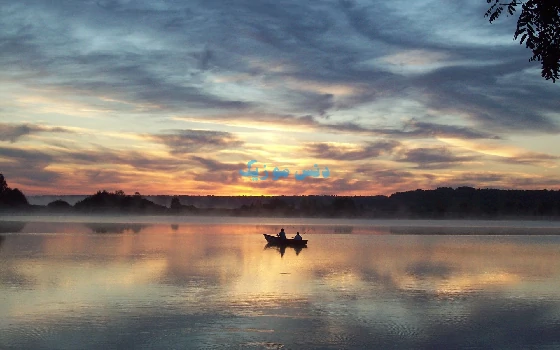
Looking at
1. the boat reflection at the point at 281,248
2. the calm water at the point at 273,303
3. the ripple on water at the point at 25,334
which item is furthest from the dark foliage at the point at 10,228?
the ripple on water at the point at 25,334

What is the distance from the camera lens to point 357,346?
14.3 meters

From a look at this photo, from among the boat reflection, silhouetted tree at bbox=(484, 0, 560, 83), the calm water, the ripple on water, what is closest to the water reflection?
the boat reflection

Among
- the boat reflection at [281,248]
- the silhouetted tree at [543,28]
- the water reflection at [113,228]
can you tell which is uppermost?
the silhouetted tree at [543,28]

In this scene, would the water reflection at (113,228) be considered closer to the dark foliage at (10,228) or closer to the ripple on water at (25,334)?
the dark foliage at (10,228)

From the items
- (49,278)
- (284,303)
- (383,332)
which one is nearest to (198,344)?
(383,332)

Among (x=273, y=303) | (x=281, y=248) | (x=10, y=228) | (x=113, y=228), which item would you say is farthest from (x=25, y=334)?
(x=113, y=228)

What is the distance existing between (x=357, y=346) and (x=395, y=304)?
6.00 meters

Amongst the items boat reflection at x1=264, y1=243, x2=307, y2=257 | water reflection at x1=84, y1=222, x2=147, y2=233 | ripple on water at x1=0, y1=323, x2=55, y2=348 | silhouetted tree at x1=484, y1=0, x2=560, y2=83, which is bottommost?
ripple on water at x1=0, y1=323, x2=55, y2=348

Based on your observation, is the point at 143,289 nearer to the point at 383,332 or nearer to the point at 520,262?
the point at 383,332

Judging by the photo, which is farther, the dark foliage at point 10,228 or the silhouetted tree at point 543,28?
the dark foliage at point 10,228

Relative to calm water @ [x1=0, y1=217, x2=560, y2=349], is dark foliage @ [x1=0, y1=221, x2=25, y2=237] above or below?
above

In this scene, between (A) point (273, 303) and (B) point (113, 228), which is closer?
(A) point (273, 303)

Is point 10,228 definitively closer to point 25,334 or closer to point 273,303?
point 273,303

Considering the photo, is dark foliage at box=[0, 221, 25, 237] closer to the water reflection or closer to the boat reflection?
the water reflection
